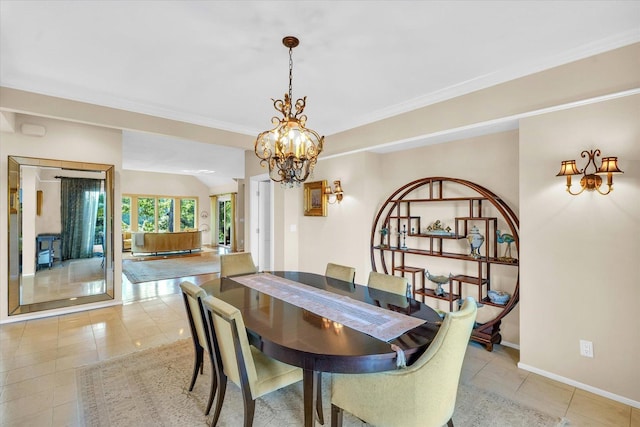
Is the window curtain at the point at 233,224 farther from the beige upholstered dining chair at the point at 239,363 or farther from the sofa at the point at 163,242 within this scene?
the beige upholstered dining chair at the point at 239,363

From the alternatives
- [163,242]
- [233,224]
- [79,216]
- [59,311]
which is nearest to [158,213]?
[163,242]

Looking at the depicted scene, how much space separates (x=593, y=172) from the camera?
2.33 meters

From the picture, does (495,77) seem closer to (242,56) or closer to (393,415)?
(242,56)

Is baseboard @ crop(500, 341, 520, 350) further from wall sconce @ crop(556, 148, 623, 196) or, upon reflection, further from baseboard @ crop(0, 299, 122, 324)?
baseboard @ crop(0, 299, 122, 324)

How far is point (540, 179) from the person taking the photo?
2582 mm

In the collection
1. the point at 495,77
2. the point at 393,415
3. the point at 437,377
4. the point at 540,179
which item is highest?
the point at 495,77

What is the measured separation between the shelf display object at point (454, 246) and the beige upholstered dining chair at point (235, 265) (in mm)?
1601

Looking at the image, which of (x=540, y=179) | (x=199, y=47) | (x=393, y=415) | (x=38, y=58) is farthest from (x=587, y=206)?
(x=38, y=58)

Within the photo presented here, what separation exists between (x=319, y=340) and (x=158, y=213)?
11258 mm

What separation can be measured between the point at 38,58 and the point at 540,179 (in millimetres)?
4317

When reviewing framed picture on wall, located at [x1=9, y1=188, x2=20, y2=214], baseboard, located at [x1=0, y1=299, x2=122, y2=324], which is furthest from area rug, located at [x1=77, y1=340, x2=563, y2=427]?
framed picture on wall, located at [x1=9, y1=188, x2=20, y2=214]

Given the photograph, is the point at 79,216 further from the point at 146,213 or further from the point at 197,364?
the point at 146,213

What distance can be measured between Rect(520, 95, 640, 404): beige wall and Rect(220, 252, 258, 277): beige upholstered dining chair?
9.13 ft

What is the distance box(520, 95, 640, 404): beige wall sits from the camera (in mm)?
2178
